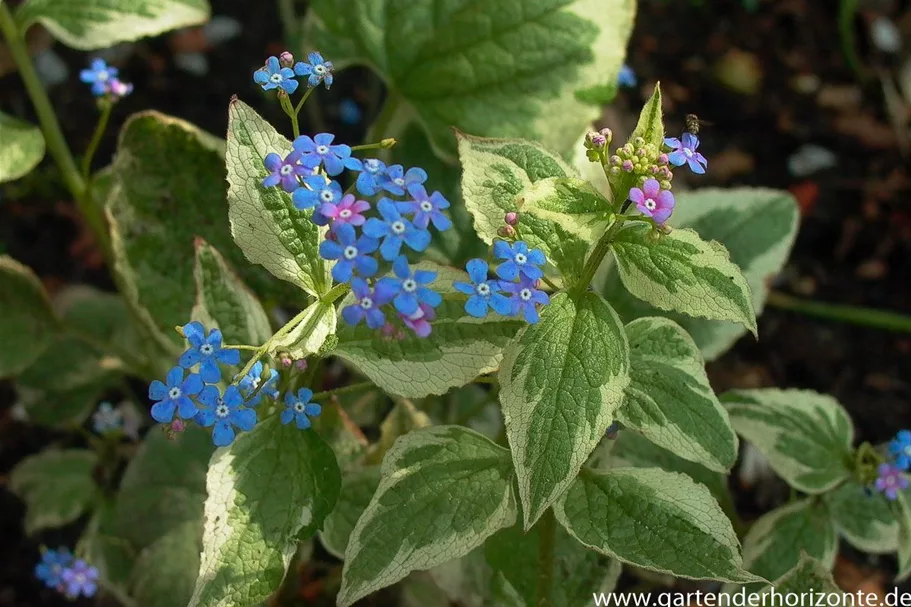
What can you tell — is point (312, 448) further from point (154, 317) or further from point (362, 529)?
point (154, 317)

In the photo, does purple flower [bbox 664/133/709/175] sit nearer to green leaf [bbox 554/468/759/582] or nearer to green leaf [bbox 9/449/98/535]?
green leaf [bbox 554/468/759/582]

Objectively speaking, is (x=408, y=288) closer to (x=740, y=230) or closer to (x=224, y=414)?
(x=224, y=414)

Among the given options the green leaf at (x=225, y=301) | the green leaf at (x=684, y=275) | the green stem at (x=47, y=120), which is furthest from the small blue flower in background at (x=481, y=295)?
the green stem at (x=47, y=120)

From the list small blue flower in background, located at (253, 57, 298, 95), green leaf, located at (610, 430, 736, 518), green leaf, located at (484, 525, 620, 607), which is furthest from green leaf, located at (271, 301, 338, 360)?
green leaf, located at (610, 430, 736, 518)

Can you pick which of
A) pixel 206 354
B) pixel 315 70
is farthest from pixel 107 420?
pixel 315 70

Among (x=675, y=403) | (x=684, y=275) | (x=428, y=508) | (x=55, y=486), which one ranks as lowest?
(x=55, y=486)

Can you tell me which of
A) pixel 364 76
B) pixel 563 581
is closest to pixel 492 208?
pixel 563 581
